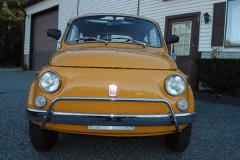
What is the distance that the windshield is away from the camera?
319 cm

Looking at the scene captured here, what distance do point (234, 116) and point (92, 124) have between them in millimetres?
3409

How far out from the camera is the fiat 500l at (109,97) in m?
1.88

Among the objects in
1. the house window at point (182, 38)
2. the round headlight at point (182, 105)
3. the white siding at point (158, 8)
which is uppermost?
the white siding at point (158, 8)

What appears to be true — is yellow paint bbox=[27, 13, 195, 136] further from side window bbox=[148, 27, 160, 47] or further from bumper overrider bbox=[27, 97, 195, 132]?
side window bbox=[148, 27, 160, 47]

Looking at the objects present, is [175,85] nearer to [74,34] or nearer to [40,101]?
[40,101]

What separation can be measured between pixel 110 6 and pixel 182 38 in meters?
4.23

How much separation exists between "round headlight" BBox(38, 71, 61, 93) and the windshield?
1224 millimetres

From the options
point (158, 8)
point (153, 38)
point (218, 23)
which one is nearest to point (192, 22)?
point (218, 23)

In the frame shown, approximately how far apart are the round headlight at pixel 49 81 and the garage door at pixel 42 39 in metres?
12.3

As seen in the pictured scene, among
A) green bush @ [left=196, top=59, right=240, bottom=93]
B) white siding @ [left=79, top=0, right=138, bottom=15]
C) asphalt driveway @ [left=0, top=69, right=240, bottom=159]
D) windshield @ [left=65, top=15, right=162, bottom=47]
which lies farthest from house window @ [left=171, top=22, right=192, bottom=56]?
windshield @ [left=65, top=15, right=162, bottom=47]

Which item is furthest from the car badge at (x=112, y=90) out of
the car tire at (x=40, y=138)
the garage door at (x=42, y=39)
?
the garage door at (x=42, y=39)

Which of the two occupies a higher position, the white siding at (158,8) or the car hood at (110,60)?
the white siding at (158,8)

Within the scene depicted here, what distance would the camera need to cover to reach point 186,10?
7.66 meters

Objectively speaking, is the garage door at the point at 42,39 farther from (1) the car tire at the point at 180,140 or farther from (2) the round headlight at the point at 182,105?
(2) the round headlight at the point at 182,105
